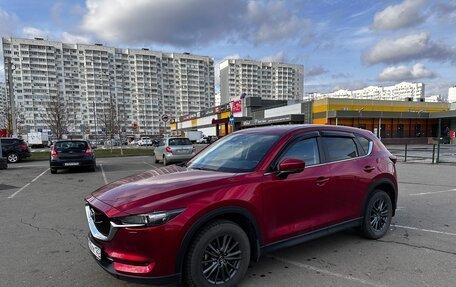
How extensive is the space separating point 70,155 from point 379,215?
1244 cm

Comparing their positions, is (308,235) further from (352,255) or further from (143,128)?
(143,128)

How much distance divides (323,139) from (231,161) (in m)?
1.35

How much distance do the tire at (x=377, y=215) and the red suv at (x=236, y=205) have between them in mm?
16

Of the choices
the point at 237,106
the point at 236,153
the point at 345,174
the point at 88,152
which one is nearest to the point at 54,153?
the point at 88,152

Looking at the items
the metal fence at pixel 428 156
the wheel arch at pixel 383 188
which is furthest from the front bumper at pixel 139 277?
the metal fence at pixel 428 156

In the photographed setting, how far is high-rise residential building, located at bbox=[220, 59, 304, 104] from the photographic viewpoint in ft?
373

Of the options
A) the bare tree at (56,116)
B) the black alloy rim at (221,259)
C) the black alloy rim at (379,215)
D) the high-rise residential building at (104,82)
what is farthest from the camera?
the high-rise residential building at (104,82)

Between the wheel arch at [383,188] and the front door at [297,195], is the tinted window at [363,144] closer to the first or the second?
the wheel arch at [383,188]

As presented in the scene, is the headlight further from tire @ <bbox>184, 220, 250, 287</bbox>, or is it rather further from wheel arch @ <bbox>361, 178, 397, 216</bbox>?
wheel arch @ <bbox>361, 178, 397, 216</bbox>

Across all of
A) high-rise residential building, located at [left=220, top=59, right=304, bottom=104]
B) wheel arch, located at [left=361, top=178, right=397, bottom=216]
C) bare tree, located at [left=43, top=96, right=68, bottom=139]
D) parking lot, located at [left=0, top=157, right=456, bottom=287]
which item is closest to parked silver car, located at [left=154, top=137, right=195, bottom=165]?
parking lot, located at [left=0, top=157, right=456, bottom=287]

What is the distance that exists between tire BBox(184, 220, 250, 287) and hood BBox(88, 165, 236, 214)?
0.43m

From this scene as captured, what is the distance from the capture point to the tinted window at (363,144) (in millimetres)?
4478

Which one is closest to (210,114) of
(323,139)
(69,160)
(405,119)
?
(405,119)

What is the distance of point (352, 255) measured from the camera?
3879mm
